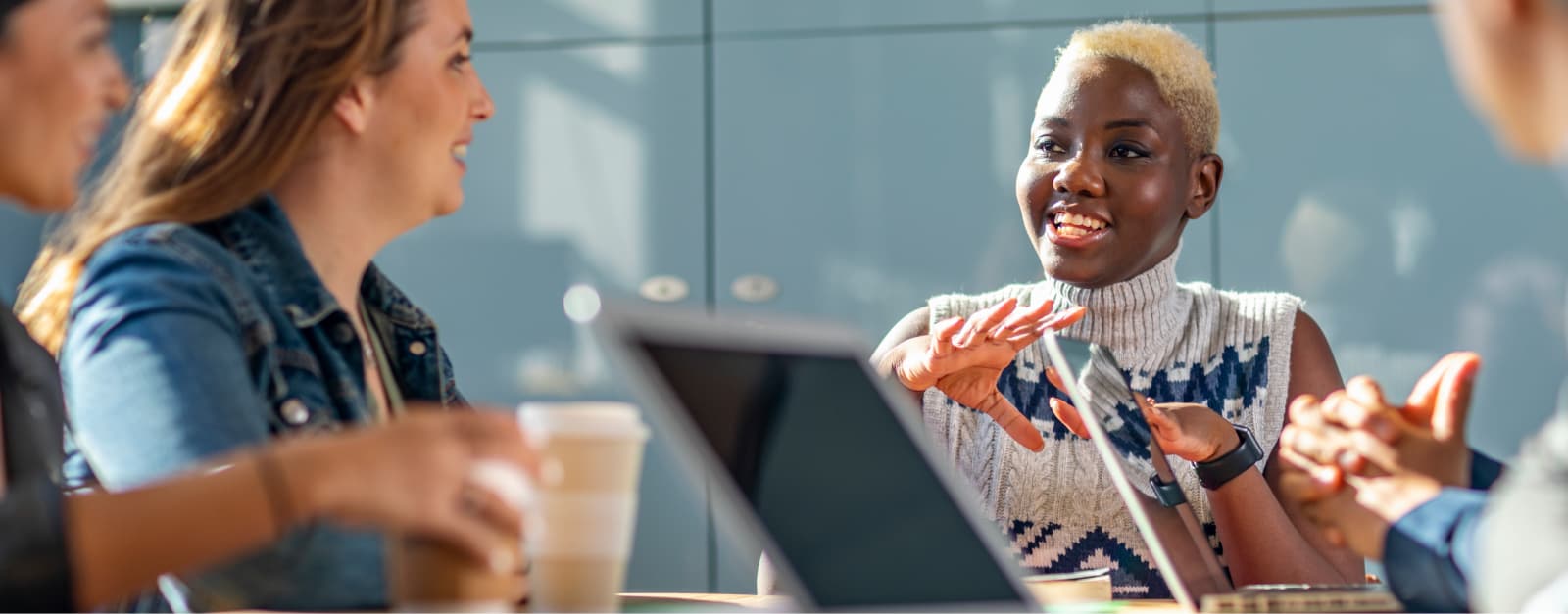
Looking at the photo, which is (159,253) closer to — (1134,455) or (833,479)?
(833,479)

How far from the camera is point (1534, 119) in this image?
2.41 feet

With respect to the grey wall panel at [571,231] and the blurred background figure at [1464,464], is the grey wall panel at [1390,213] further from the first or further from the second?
the blurred background figure at [1464,464]

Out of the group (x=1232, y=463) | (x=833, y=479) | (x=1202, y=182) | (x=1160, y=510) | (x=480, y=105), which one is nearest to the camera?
(x=833, y=479)

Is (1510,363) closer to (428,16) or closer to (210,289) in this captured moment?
(428,16)

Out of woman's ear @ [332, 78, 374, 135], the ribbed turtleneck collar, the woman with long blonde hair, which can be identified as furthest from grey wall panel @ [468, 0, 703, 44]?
woman's ear @ [332, 78, 374, 135]

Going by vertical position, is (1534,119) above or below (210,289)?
above

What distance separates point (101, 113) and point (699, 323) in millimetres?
390

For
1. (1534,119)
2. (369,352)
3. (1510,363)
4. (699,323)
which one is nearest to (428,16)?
(369,352)

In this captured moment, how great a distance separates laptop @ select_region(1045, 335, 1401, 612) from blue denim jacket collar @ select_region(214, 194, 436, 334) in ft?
1.81

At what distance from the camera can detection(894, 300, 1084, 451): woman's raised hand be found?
5.07 feet

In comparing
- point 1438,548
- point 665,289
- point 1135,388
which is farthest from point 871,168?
point 1438,548

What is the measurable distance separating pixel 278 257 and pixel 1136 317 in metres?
1.09

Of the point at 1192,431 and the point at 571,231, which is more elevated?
the point at 1192,431

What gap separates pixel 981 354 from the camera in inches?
61.9
